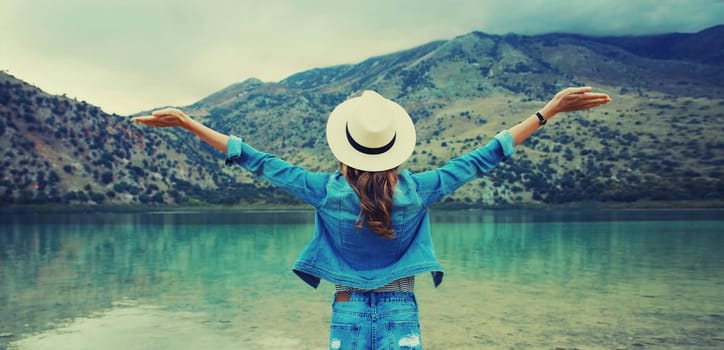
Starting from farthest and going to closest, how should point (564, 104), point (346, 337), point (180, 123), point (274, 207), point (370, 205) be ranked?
point (274, 207)
point (564, 104)
point (180, 123)
point (346, 337)
point (370, 205)

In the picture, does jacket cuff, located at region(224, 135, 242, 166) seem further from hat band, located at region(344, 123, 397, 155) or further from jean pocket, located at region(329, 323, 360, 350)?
jean pocket, located at region(329, 323, 360, 350)

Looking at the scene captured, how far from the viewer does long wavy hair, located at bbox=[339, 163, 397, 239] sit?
3.17m

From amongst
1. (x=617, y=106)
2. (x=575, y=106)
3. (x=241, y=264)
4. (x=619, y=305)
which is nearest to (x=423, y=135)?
(x=617, y=106)

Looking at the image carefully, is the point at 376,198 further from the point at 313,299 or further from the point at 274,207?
the point at 274,207

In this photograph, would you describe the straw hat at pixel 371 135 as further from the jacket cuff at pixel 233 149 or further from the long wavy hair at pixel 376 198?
the jacket cuff at pixel 233 149

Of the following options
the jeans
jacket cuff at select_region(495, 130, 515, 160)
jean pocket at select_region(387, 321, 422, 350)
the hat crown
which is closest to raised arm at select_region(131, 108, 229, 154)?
the hat crown

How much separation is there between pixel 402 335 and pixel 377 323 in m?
0.13

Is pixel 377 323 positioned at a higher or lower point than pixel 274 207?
higher

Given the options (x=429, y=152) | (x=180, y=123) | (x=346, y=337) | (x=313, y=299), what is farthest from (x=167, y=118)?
(x=429, y=152)

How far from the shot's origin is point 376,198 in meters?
3.19

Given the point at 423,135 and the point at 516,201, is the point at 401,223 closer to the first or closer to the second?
the point at 516,201

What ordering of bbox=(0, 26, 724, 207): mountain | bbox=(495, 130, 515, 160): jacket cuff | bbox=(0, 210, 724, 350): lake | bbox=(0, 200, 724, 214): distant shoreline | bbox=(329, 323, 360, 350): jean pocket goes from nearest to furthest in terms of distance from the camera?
bbox=(329, 323, 360, 350): jean pocket < bbox=(495, 130, 515, 160): jacket cuff < bbox=(0, 210, 724, 350): lake < bbox=(0, 200, 724, 214): distant shoreline < bbox=(0, 26, 724, 207): mountain

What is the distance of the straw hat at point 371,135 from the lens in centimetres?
320

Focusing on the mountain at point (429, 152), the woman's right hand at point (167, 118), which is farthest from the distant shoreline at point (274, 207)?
the woman's right hand at point (167, 118)
